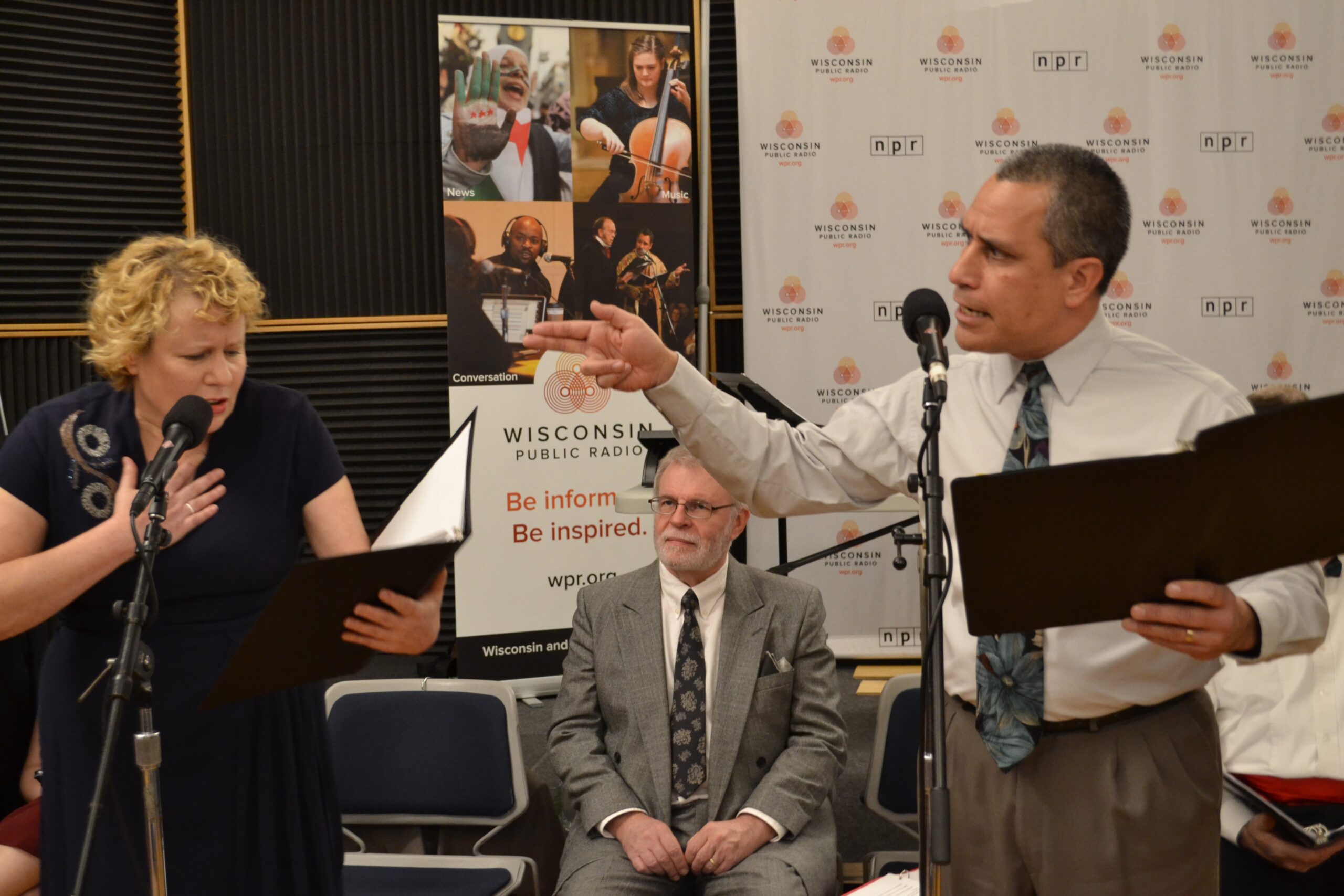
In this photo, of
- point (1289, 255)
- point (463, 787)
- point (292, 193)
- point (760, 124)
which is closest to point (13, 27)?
point (292, 193)

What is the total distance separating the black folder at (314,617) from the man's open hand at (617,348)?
14.0 inches

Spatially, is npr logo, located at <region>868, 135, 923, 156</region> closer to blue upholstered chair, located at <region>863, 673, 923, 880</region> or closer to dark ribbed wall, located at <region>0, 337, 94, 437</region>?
blue upholstered chair, located at <region>863, 673, 923, 880</region>

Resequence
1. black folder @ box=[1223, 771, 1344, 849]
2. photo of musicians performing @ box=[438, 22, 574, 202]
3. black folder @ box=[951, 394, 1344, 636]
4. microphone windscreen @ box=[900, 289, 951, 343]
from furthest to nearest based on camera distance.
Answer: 1. photo of musicians performing @ box=[438, 22, 574, 202]
2. black folder @ box=[1223, 771, 1344, 849]
3. microphone windscreen @ box=[900, 289, 951, 343]
4. black folder @ box=[951, 394, 1344, 636]

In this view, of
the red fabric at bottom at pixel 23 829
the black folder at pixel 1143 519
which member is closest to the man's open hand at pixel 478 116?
the red fabric at bottom at pixel 23 829

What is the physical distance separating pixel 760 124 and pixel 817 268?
0.74m

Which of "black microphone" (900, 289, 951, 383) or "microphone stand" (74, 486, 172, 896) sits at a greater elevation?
"black microphone" (900, 289, 951, 383)

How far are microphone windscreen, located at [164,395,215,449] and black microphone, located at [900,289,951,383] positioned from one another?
113 cm

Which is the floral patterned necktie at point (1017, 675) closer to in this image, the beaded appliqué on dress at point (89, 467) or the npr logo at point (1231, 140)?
the beaded appliqué on dress at point (89, 467)

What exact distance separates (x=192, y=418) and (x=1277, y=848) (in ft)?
8.69

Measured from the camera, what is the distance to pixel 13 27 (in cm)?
509

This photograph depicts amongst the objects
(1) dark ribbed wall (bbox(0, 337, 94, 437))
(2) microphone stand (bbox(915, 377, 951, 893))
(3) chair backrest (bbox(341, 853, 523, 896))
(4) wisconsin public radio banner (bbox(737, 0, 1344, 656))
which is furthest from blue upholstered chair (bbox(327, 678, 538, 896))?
(1) dark ribbed wall (bbox(0, 337, 94, 437))

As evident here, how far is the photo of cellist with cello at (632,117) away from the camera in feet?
16.4

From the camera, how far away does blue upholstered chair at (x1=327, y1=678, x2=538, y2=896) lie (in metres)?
3.10

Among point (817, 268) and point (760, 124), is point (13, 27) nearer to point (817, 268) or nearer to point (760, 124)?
point (760, 124)
